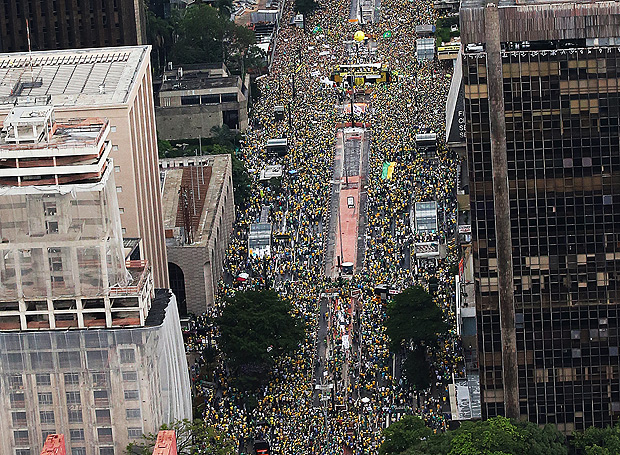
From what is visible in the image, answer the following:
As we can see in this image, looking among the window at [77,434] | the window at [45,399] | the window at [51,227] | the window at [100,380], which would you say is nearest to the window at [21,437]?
the window at [45,399]

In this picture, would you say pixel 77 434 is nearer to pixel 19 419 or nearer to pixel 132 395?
pixel 19 419

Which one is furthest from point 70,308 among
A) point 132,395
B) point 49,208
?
point 132,395

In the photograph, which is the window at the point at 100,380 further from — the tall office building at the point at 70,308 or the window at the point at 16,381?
the window at the point at 16,381

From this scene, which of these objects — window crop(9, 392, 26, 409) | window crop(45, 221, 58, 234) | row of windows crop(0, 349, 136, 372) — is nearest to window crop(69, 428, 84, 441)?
window crop(9, 392, 26, 409)

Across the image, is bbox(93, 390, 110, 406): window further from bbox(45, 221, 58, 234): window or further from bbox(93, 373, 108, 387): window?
bbox(45, 221, 58, 234): window

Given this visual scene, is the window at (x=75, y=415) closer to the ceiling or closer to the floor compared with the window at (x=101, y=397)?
closer to the floor

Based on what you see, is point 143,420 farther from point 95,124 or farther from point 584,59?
point 584,59
